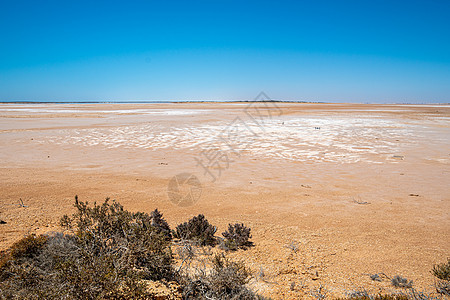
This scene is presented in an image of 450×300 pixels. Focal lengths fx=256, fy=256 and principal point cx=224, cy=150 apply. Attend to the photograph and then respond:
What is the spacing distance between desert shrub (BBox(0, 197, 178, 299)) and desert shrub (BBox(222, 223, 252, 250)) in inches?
43.0

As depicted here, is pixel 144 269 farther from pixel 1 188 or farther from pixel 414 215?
pixel 1 188

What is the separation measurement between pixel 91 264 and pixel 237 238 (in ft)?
6.89

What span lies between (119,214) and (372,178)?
22.4 feet

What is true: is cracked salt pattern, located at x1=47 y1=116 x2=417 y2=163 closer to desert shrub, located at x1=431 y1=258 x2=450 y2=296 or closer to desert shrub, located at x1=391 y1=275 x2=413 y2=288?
desert shrub, located at x1=431 y1=258 x2=450 y2=296

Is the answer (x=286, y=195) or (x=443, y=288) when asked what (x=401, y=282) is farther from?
(x=286, y=195)

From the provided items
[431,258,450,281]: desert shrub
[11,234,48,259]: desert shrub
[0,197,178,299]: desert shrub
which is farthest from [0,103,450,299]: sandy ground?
[0,197,178,299]: desert shrub

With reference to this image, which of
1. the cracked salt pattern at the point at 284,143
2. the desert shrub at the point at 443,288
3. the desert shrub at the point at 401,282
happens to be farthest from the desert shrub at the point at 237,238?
the cracked salt pattern at the point at 284,143

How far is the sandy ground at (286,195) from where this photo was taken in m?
3.44

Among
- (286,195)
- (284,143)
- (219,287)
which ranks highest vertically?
(284,143)

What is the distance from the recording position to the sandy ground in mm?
3436

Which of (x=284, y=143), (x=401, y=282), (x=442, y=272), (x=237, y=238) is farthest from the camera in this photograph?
(x=284, y=143)

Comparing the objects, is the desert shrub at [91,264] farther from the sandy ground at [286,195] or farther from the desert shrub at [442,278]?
the desert shrub at [442,278]

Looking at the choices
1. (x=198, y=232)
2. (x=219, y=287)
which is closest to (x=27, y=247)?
(x=198, y=232)

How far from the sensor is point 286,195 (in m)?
6.11
